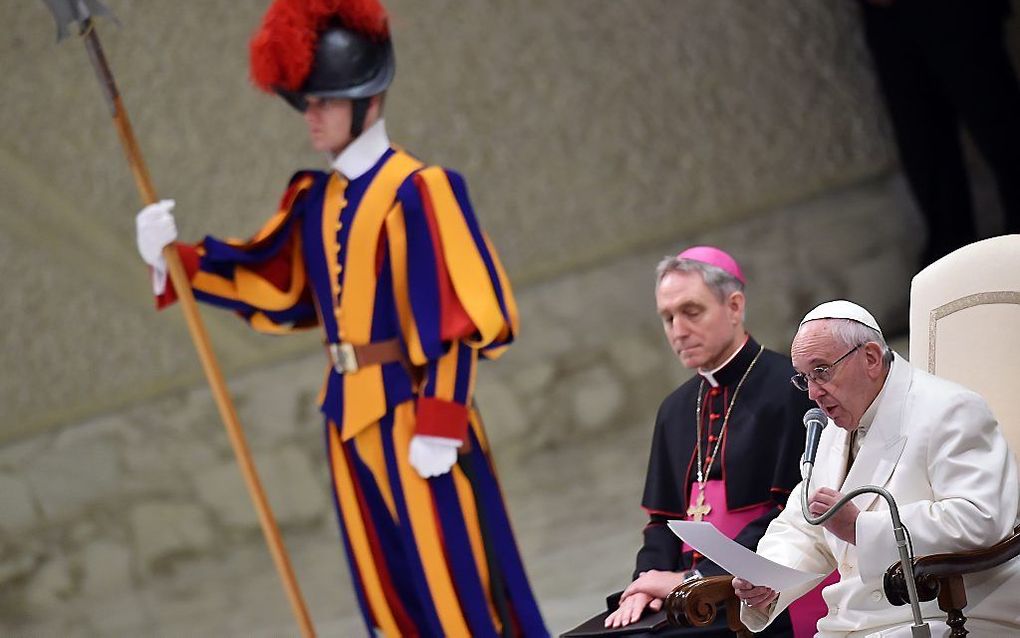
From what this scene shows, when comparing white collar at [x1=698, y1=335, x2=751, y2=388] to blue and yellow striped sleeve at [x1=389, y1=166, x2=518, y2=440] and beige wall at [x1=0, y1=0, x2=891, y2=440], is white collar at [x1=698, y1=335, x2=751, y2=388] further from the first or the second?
beige wall at [x1=0, y1=0, x2=891, y2=440]

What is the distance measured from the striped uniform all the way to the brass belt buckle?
0.02 metres

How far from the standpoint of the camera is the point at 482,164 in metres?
6.52

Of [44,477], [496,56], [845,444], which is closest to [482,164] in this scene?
[496,56]

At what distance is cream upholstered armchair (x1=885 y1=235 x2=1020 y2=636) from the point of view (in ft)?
9.91

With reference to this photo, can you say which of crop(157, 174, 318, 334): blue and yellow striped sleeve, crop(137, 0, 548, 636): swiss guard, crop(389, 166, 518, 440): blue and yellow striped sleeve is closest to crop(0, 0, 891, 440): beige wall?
crop(157, 174, 318, 334): blue and yellow striped sleeve

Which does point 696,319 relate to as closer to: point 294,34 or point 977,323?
point 977,323

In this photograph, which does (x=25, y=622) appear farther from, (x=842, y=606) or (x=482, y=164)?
(x=842, y=606)

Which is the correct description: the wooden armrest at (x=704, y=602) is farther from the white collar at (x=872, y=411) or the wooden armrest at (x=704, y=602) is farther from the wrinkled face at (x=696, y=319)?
the wrinkled face at (x=696, y=319)

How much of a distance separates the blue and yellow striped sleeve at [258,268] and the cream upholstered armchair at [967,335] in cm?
147

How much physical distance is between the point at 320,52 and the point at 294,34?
0.07 metres

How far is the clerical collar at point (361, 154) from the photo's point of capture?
3.84m

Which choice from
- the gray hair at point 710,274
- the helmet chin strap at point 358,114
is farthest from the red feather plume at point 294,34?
the gray hair at point 710,274

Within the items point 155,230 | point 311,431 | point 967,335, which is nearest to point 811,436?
point 967,335

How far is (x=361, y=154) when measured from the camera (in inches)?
151
